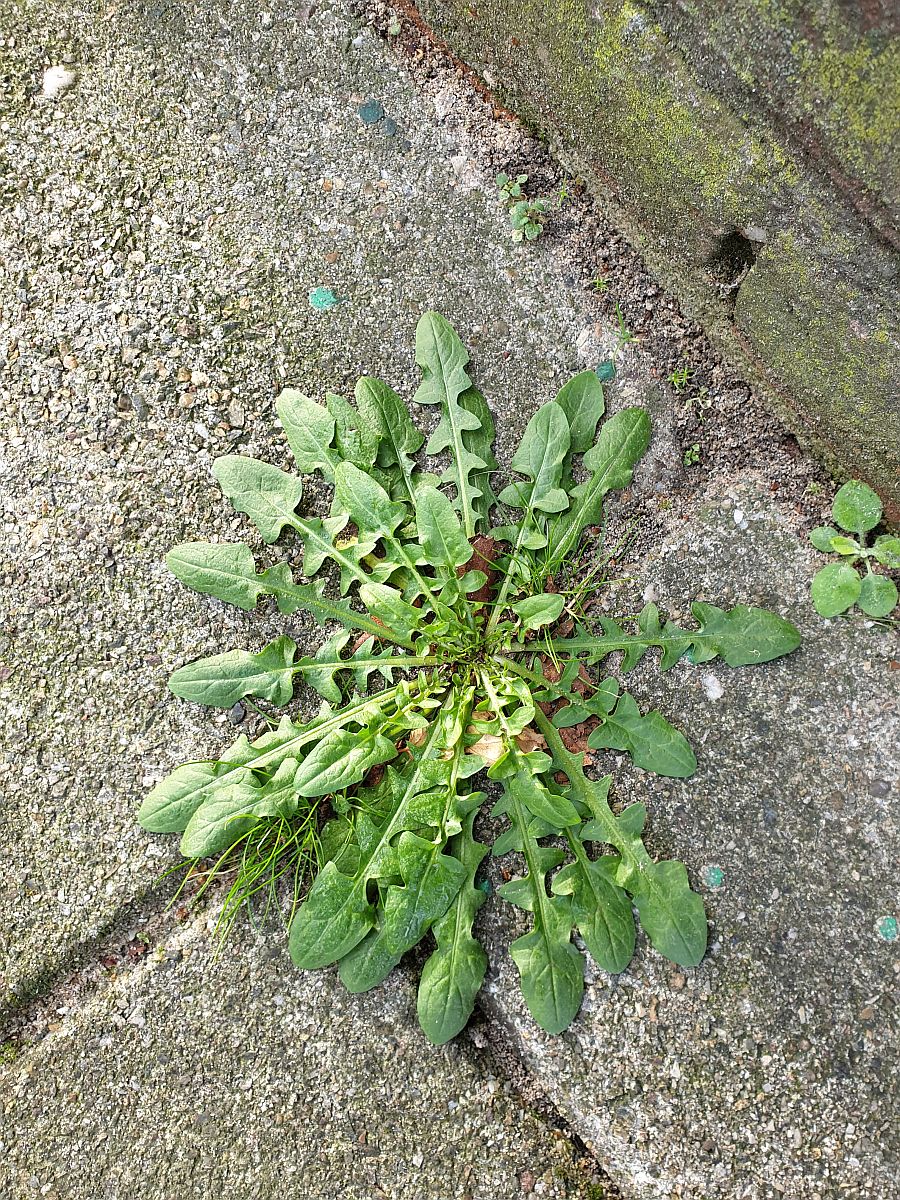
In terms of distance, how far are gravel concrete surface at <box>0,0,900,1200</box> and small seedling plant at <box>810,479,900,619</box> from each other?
0.23 ft

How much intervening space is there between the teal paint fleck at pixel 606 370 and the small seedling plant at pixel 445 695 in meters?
0.09

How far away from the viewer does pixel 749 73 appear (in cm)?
163

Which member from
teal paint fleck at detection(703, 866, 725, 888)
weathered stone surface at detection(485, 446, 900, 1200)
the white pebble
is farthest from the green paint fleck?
the white pebble

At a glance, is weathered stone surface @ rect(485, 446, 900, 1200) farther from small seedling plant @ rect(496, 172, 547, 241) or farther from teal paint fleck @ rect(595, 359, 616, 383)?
small seedling plant @ rect(496, 172, 547, 241)

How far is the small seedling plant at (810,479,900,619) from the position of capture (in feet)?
6.64

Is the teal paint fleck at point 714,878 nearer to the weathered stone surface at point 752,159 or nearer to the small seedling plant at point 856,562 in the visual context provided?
the small seedling plant at point 856,562

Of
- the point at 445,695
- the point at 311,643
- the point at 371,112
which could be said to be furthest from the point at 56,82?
the point at 445,695

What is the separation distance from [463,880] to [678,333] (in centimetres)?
152

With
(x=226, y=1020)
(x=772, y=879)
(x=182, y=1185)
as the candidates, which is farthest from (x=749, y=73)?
(x=182, y=1185)

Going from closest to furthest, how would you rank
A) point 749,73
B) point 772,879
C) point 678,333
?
point 749,73 → point 772,879 → point 678,333

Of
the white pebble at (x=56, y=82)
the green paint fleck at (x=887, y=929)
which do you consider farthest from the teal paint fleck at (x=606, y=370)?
the white pebble at (x=56, y=82)

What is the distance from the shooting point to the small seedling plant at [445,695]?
2.02 meters

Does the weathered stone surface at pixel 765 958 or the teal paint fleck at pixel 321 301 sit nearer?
the weathered stone surface at pixel 765 958

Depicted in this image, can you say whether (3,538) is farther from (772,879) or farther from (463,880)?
(772,879)
